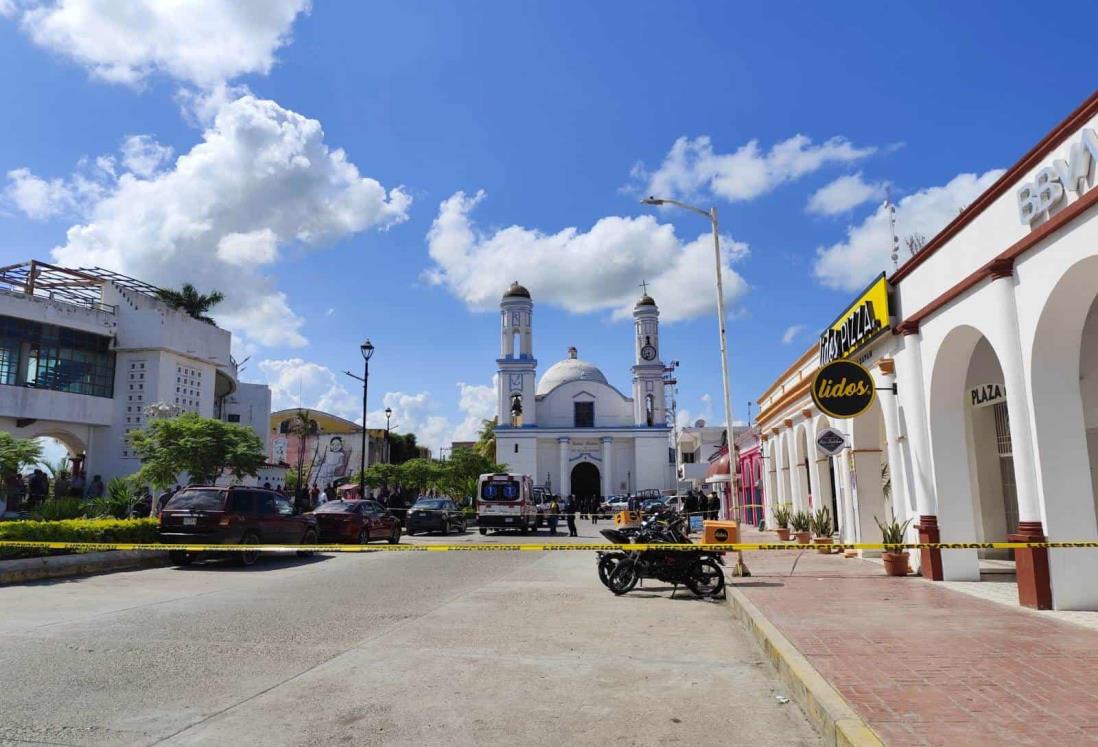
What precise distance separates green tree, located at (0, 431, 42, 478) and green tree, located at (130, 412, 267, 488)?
13.4ft

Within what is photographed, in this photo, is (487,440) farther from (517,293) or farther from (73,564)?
(73,564)

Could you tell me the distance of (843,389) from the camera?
1337 cm

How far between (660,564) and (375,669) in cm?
622

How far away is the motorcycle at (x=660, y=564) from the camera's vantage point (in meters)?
12.2

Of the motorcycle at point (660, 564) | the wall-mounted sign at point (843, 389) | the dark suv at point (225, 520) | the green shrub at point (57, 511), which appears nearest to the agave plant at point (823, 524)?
the wall-mounted sign at point (843, 389)

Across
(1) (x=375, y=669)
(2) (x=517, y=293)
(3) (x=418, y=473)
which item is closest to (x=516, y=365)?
(2) (x=517, y=293)

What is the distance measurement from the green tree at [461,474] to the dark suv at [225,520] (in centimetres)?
3686

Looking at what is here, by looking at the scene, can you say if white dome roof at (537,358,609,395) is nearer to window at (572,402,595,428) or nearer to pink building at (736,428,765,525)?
window at (572,402,595,428)

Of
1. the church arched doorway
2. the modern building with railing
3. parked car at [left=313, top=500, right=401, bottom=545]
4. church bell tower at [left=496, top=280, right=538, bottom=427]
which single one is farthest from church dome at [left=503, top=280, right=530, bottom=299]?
parked car at [left=313, top=500, right=401, bottom=545]

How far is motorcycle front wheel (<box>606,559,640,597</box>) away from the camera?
12.4 m

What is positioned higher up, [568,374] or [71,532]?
[568,374]

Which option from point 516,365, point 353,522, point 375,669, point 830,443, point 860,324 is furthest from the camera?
point 516,365

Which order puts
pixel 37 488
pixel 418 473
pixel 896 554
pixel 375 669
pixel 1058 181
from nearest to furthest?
pixel 375 669, pixel 1058 181, pixel 896 554, pixel 37 488, pixel 418 473

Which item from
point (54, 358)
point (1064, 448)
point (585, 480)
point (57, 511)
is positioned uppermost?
point (54, 358)
